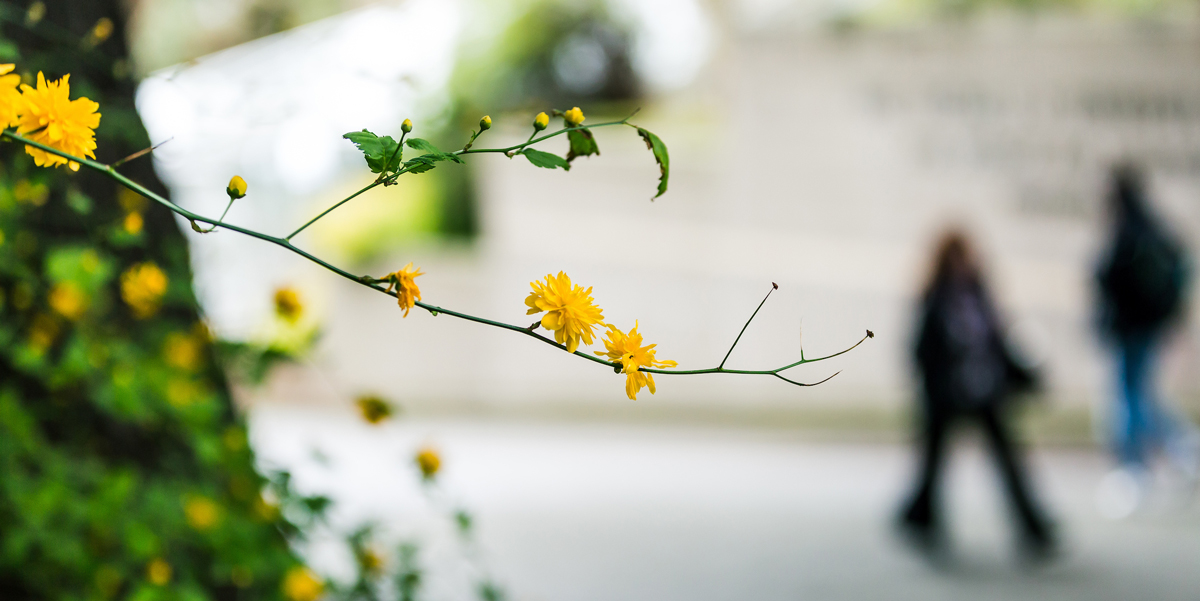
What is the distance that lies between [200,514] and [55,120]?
3.47ft

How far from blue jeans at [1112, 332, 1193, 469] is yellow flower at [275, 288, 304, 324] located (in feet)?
14.1

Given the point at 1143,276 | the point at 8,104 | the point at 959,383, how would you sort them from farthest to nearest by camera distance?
the point at 1143,276
the point at 959,383
the point at 8,104

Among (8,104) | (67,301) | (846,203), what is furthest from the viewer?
(846,203)

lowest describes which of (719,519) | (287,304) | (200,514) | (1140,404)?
(200,514)

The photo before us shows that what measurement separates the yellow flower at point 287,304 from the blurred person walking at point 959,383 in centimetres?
293

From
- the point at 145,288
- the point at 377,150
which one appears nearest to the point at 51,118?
the point at 377,150

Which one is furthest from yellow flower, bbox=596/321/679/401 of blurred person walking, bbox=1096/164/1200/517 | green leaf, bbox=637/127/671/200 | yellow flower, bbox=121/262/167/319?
blurred person walking, bbox=1096/164/1200/517

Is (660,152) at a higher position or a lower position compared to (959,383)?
lower

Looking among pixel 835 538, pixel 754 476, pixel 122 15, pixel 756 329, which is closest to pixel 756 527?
pixel 835 538

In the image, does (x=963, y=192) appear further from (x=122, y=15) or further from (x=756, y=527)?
(x=122, y=15)

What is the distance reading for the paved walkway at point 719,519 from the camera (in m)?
3.54

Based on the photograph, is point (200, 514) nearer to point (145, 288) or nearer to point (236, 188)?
point (145, 288)

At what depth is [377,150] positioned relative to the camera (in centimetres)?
78

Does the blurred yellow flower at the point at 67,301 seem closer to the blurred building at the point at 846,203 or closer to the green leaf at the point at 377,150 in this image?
the green leaf at the point at 377,150
